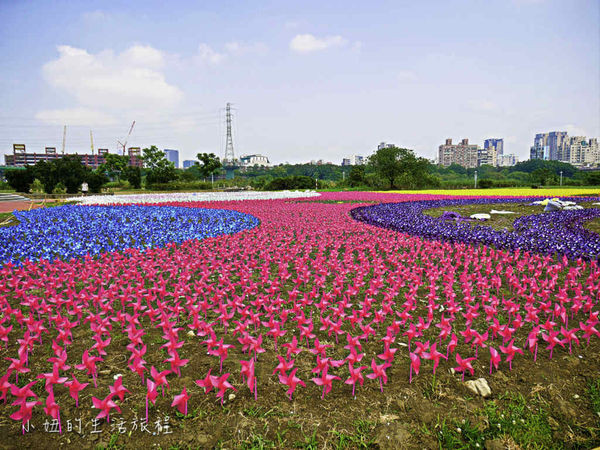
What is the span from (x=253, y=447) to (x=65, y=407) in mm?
1731

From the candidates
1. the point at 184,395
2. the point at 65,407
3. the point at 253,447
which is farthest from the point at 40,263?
the point at 253,447

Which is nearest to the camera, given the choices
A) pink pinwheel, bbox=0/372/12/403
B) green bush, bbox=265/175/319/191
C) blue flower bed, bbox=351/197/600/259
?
pink pinwheel, bbox=0/372/12/403

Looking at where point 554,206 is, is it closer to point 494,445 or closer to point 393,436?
point 494,445

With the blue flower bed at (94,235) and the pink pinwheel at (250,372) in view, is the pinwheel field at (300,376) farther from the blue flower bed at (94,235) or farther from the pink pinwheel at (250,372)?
the blue flower bed at (94,235)

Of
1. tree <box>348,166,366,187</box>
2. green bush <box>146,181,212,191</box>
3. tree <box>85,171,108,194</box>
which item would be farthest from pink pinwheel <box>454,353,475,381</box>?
tree <box>348,166,366,187</box>

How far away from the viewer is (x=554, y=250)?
830 centimetres

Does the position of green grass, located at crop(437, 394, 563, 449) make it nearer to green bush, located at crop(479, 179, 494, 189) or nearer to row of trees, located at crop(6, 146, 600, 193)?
row of trees, located at crop(6, 146, 600, 193)

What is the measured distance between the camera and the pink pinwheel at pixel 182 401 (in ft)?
8.77

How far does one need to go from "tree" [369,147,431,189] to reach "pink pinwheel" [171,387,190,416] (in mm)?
52239

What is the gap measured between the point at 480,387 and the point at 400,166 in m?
52.6

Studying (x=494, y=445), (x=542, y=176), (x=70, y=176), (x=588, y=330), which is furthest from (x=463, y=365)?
(x=542, y=176)

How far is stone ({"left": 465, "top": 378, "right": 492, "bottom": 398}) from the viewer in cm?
319

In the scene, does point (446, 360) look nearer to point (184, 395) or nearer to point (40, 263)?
point (184, 395)

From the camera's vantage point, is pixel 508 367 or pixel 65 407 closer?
pixel 65 407
